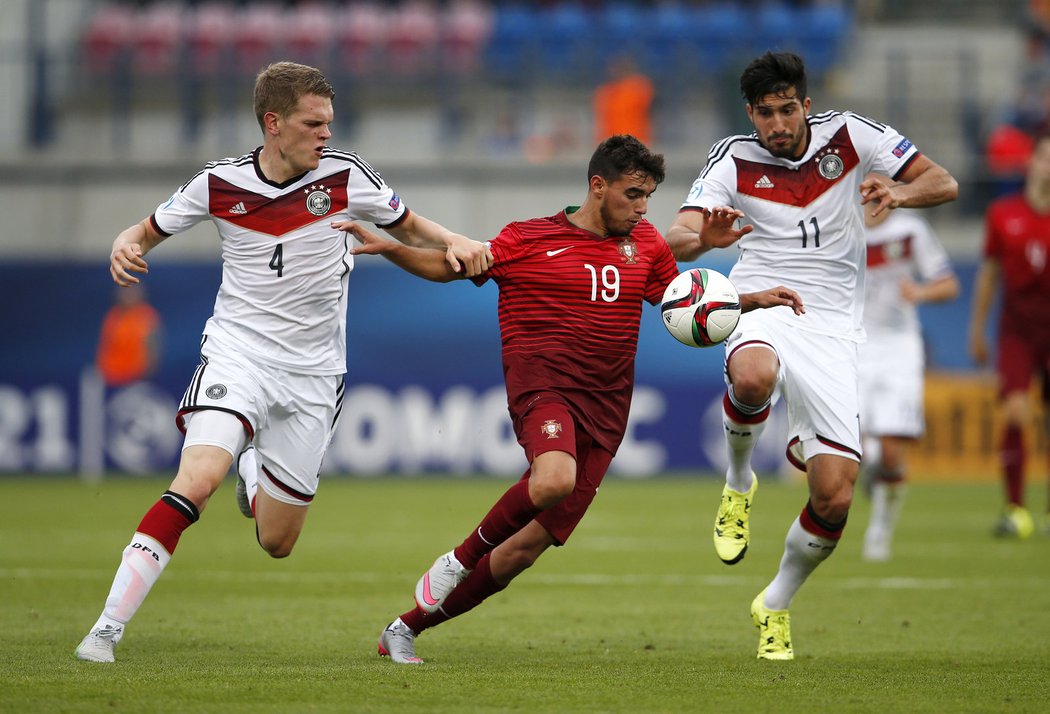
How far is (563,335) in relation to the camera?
271 inches

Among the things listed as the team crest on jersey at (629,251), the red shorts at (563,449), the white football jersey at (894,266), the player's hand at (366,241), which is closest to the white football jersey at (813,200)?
the team crest on jersey at (629,251)

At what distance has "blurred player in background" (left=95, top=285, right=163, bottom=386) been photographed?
20469mm

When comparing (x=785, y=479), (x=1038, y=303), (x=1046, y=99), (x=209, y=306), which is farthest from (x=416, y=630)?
(x=1046, y=99)

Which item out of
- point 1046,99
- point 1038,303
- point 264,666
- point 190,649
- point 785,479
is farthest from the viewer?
point 1046,99

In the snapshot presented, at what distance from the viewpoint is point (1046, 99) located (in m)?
22.7

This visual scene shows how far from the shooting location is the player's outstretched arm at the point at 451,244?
6816 mm

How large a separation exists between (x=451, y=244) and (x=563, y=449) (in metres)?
1.12

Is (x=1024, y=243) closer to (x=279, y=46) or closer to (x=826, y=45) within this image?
(x=826, y=45)

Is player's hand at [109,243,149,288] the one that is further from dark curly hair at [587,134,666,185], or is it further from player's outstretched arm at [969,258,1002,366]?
player's outstretched arm at [969,258,1002,366]

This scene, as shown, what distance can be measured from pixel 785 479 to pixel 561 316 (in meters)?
13.4

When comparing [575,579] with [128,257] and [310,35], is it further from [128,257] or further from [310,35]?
[310,35]

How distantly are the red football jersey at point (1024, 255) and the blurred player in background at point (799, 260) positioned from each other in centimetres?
587

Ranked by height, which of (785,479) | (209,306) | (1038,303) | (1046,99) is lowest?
(785,479)

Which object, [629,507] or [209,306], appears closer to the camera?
[629,507]
